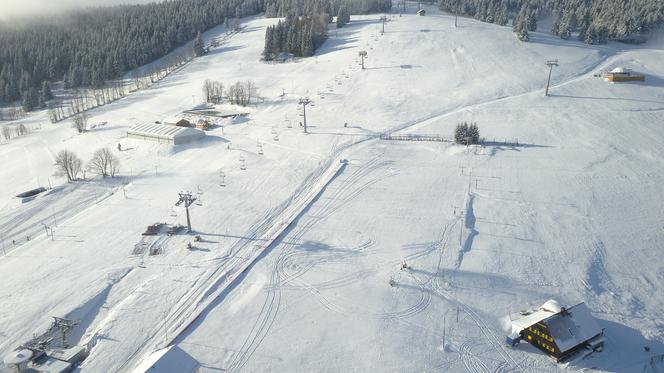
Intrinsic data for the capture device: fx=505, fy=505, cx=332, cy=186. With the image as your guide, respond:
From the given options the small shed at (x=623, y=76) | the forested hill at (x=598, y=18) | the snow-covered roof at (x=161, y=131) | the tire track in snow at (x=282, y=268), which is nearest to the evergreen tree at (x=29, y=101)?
the snow-covered roof at (x=161, y=131)

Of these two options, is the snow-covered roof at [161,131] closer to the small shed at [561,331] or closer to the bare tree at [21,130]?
the bare tree at [21,130]

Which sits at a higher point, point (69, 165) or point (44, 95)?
point (69, 165)

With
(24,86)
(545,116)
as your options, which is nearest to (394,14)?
(545,116)

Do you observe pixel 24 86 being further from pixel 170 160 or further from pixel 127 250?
pixel 127 250

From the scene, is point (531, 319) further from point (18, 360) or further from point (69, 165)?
point (69, 165)

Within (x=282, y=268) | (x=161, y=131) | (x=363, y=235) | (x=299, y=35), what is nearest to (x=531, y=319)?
(x=363, y=235)

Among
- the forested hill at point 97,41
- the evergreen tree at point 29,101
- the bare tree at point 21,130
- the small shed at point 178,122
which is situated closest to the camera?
the small shed at point 178,122

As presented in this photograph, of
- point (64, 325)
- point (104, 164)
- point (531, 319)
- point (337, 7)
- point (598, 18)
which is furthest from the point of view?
point (337, 7)

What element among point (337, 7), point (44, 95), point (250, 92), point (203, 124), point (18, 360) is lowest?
point (18, 360)
